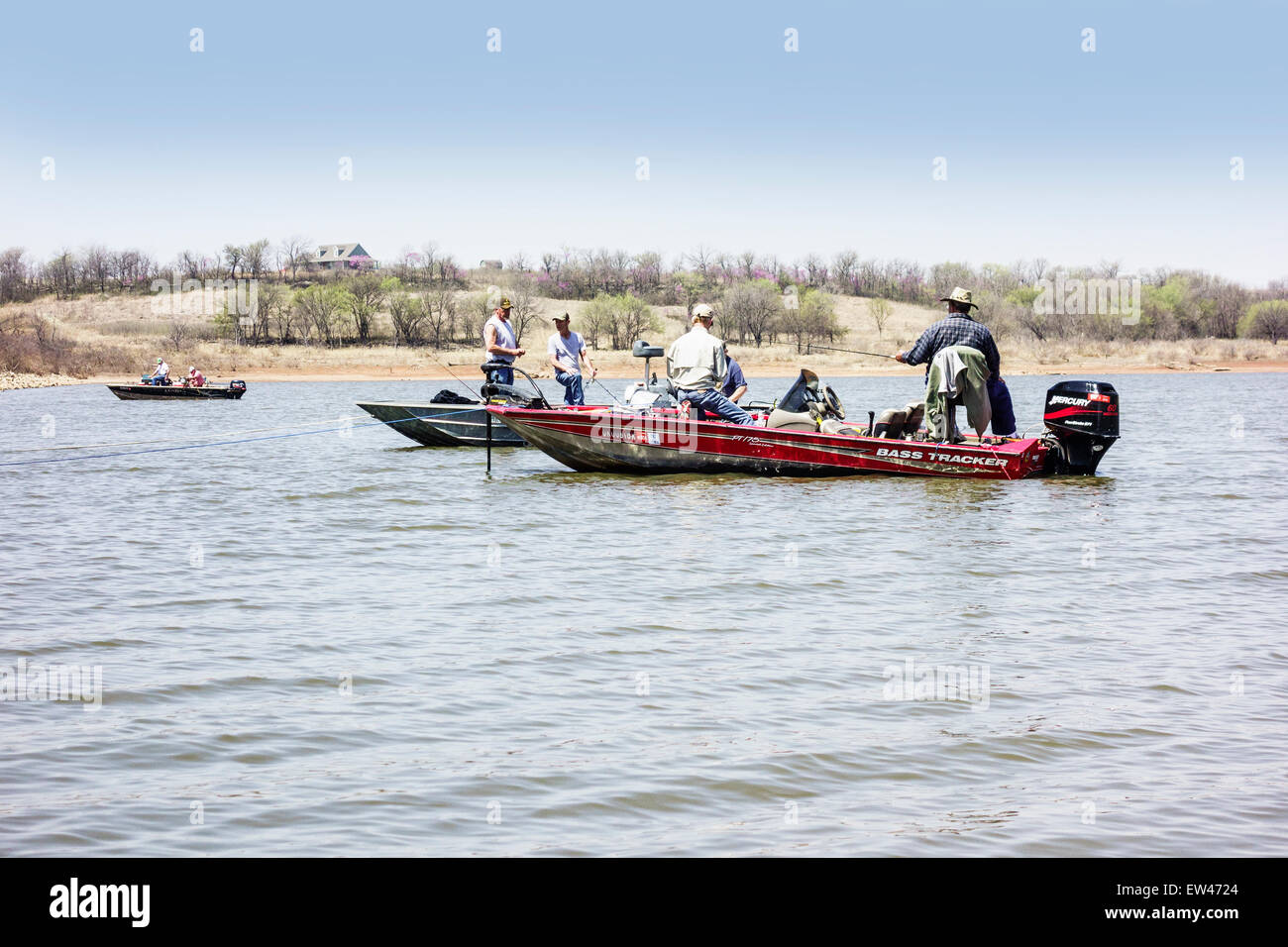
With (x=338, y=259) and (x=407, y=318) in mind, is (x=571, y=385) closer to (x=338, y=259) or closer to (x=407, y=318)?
(x=407, y=318)

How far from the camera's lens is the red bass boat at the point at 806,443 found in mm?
15727

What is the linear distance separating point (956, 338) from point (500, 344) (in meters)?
6.91

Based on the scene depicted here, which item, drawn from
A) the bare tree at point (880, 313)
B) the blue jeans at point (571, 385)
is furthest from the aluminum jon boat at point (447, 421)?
the bare tree at point (880, 313)

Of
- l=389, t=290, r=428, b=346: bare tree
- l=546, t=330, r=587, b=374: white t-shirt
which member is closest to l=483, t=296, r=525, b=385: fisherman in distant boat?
l=546, t=330, r=587, b=374: white t-shirt

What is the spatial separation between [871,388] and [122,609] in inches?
1887

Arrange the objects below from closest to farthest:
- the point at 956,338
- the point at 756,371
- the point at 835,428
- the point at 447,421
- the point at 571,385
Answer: the point at 956,338 → the point at 835,428 → the point at 571,385 → the point at 447,421 → the point at 756,371

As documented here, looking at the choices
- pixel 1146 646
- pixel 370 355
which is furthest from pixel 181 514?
pixel 370 355

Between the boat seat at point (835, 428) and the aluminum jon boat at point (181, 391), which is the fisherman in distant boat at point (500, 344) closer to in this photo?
the boat seat at point (835, 428)

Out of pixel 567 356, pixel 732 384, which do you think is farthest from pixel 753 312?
pixel 732 384

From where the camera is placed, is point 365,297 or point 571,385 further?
point 365,297

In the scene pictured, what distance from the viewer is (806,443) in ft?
52.0

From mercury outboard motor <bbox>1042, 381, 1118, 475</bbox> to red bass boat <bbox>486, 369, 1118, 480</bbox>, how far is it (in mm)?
13

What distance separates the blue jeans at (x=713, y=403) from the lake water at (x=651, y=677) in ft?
4.95
